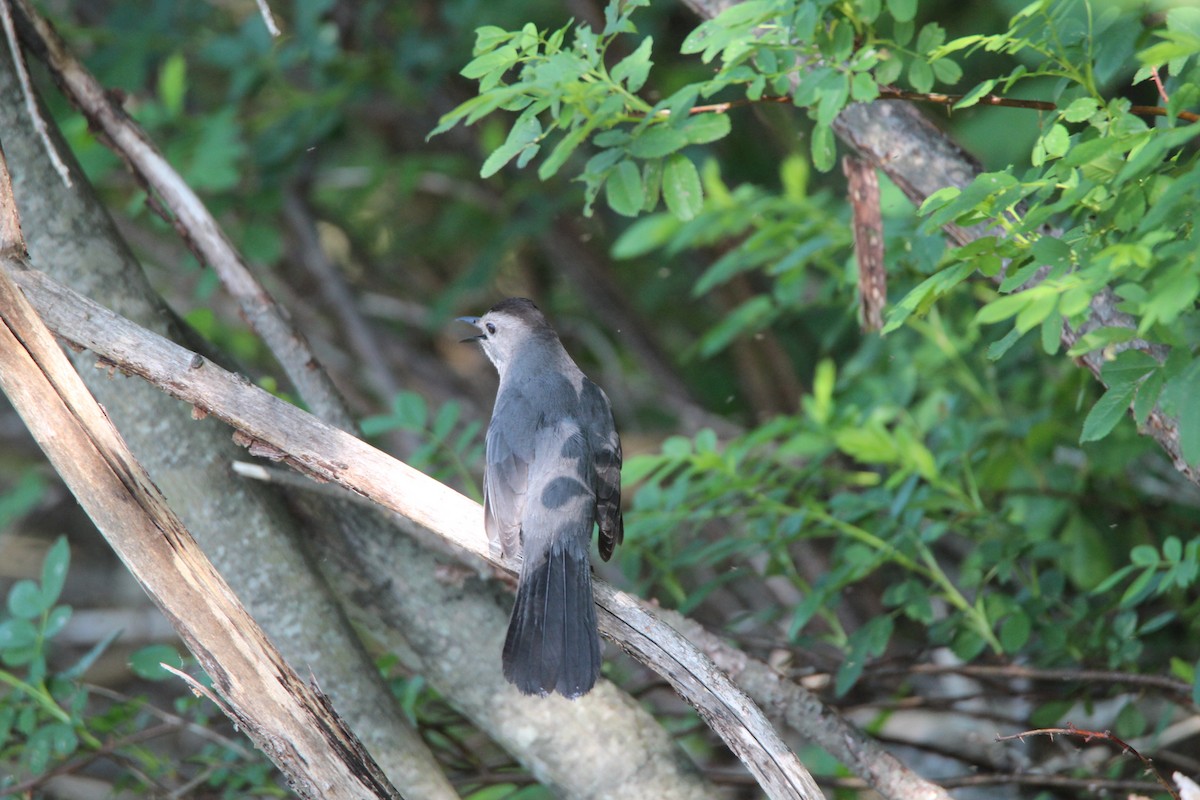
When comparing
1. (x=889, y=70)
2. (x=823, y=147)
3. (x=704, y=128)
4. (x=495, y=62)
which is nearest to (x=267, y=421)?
(x=495, y=62)

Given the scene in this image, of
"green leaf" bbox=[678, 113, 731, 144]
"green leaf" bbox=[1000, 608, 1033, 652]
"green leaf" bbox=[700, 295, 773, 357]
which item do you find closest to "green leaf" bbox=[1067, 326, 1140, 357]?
"green leaf" bbox=[678, 113, 731, 144]

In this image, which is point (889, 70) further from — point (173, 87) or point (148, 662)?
point (173, 87)

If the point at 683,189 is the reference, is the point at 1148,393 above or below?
below

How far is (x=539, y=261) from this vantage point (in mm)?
7539

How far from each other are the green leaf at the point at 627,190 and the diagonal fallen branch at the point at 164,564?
1198 millimetres

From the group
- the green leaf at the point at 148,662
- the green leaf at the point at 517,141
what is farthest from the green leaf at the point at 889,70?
the green leaf at the point at 148,662

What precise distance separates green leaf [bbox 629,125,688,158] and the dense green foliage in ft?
0.05

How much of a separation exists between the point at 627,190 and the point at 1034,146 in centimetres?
88

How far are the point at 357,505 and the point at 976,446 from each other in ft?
6.64

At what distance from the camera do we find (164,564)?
2373mm

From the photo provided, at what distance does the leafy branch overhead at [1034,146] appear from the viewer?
5.73ft

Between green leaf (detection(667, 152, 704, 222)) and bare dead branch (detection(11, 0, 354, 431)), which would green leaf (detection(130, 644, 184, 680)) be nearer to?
bare dead branch (detection(11, 0, 354, 431))

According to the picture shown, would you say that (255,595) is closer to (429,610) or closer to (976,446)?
(429,610)

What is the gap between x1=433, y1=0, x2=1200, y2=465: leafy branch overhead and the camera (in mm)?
1745
